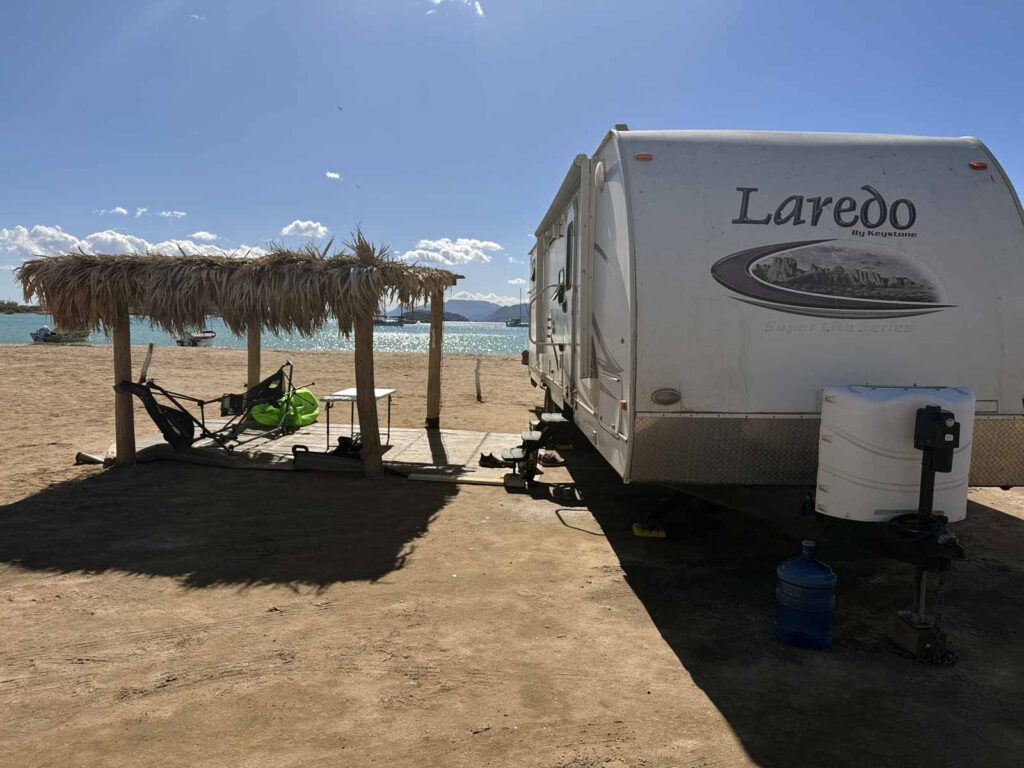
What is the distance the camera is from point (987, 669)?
11.0ft

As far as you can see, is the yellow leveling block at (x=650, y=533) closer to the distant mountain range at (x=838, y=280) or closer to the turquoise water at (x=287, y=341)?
the distant mountain range at (x=838, y=280)

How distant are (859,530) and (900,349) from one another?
1.27 metres

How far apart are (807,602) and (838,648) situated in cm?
36

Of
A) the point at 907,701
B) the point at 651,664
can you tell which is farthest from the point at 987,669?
the point at 651,664

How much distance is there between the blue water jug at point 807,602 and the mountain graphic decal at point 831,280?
1467mm

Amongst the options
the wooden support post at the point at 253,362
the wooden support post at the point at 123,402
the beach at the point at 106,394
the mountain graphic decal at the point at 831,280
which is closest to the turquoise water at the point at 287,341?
the wooden support post at the point at 123,402

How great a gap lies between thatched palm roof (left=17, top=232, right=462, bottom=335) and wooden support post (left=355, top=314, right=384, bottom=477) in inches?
11.2

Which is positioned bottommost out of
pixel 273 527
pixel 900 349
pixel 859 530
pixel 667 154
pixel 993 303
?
pixel 273 527

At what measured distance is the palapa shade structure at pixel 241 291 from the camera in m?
6.93

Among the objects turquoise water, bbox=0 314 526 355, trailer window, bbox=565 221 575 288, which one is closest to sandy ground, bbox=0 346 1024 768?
turquoise water, bbox=0 314 526 355

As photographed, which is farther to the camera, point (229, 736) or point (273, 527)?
point (273, 527)

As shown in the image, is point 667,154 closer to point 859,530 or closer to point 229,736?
point 859,530

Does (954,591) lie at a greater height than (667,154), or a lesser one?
lesser

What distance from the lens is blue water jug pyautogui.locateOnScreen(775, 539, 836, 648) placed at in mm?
3486
